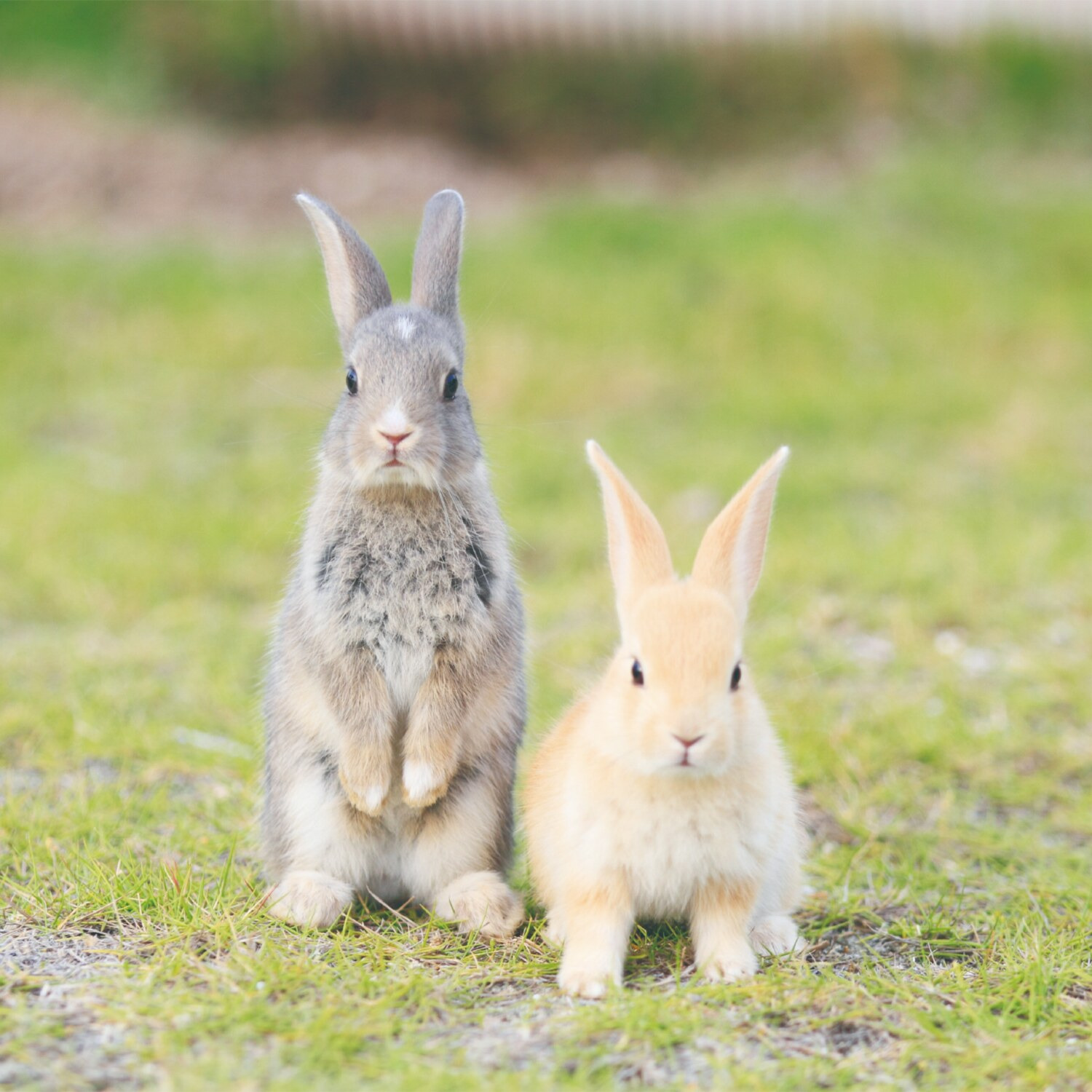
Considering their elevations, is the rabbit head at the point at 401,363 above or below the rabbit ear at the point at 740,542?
above

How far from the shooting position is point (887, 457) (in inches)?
363

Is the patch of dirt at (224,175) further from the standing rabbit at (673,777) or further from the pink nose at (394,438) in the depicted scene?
the standing rabbit at (673,777)

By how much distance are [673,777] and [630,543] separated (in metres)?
0.60

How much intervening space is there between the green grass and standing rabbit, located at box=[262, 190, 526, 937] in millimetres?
179

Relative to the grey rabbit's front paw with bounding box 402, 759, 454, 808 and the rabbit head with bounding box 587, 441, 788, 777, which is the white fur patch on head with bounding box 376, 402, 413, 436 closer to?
the rabbit head with bounding box 587, 441, 788, 777

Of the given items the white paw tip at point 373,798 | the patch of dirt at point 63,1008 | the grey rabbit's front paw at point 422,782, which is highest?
the grey rabbit's front paw at point 422,782

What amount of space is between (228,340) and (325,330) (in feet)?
2.20

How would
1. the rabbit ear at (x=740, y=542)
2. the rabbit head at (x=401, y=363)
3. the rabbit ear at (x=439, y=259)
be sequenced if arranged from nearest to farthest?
1. the rabbit ear at (x=740, y=542)
2. the rabbit head at (x=401, y=363)
3. the rabbit ear at (x=439, y=259)

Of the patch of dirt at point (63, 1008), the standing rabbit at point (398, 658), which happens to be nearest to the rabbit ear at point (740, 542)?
the standing rabbit at point (398, 658)

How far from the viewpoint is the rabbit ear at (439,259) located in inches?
164

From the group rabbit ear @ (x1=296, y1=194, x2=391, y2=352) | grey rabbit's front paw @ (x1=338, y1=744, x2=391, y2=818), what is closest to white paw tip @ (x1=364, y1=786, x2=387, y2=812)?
grey rabbit's front paw @ (x1=338, y1=744, x2=391, y2=818)

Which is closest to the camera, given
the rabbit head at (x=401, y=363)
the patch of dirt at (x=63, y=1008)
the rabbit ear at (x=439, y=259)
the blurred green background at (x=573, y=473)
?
the patch of dirt at (x=63, y=1008)

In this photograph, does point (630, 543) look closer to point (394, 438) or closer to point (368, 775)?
point (394, 438)

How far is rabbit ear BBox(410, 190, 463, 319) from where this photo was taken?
4156 millimetres
